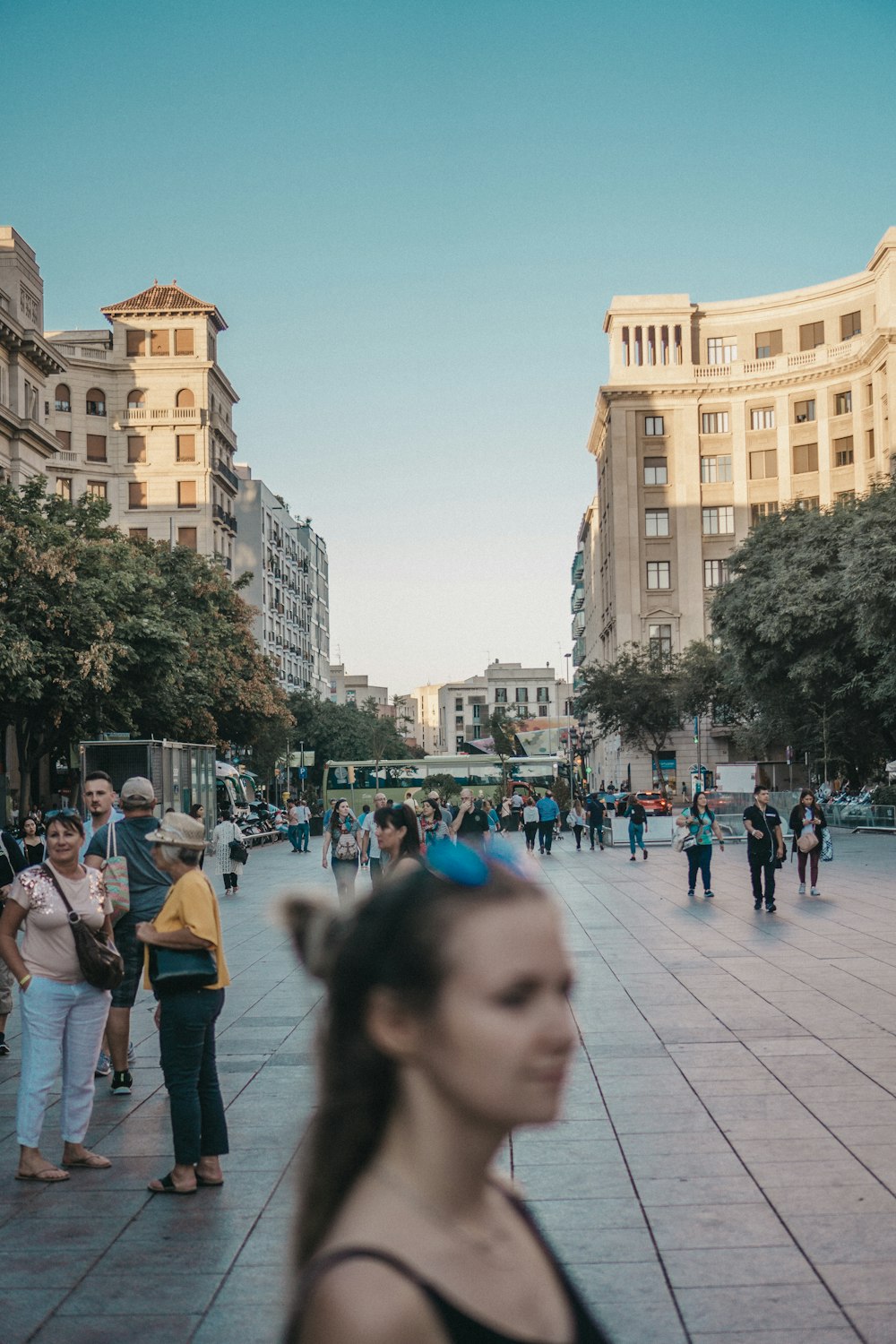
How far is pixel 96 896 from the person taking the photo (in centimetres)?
738

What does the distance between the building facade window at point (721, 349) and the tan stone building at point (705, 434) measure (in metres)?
0.05

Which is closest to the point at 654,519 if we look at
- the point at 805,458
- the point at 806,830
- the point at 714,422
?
the point at 714,422

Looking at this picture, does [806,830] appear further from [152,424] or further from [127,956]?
[152,424]

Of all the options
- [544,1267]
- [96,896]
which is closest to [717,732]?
[96,896]

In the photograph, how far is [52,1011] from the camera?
22.8ft

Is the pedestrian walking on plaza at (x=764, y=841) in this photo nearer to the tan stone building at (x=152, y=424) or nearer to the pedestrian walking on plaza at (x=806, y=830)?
the pedestrian walking on plaza at (x=806, y=830)

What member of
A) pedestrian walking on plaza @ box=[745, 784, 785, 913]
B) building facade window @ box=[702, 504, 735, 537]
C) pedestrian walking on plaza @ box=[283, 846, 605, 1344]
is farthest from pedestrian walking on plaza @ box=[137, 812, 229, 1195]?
building facade window @ box=[702, 504, 735, 537]

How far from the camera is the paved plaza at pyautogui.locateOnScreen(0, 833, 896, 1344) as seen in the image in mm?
4953

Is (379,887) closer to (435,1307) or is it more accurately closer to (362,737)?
(435,1307)

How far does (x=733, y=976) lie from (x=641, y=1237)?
7.28m

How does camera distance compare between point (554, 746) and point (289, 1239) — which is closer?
point (289, 1239)

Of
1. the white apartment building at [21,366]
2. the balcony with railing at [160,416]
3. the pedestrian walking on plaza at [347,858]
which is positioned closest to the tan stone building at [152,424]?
the balcony with railing at [160,416]

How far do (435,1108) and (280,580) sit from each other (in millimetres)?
101262

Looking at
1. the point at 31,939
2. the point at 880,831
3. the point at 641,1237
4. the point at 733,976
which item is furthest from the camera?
the point at 880,831
